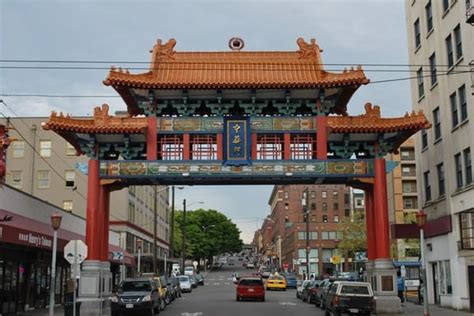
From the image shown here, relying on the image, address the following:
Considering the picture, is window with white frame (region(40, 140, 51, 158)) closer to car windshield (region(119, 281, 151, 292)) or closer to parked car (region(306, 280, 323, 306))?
parked car (region(306, 280, 323, 306))

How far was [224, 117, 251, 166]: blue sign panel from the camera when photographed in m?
28.0

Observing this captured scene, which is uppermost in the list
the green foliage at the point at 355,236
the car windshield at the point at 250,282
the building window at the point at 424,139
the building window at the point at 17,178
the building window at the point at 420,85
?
the building window at the point at 420,85

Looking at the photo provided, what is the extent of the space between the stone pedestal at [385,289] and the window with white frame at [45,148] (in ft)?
129

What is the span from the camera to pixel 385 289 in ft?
89.8

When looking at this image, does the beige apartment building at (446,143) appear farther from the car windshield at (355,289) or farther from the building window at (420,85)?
the car windshield at (355,289)

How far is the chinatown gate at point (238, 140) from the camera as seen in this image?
2780 cm

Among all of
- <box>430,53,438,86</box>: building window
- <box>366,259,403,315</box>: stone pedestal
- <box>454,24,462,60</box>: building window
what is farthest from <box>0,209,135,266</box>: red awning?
<box>430,53,438,86</box>: building window

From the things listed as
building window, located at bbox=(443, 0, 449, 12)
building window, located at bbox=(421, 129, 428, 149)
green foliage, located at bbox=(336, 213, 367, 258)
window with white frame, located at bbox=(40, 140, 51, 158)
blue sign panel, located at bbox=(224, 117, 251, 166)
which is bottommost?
green foliage, located at bbox=(336, 213, 367, 258)

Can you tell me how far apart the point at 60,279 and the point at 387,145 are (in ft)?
65.2

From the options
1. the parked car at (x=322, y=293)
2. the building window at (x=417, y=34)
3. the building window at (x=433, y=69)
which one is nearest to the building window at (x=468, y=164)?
the building window at (x=433, y=69)

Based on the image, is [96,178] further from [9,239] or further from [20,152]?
[20,152]

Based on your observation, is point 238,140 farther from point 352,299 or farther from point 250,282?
point 250,282

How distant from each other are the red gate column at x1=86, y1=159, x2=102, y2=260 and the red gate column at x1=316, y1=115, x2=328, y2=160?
403 inches

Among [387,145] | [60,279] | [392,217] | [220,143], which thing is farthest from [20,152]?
[392,217]
